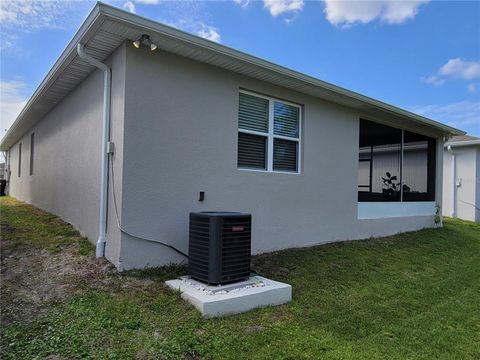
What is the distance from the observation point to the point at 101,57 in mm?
5145

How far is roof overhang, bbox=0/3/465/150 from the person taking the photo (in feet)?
13.8

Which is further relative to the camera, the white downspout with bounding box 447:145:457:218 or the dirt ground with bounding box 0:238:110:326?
the white downspout with bounding box 447:145:457:218

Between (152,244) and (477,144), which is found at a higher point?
(477,144)

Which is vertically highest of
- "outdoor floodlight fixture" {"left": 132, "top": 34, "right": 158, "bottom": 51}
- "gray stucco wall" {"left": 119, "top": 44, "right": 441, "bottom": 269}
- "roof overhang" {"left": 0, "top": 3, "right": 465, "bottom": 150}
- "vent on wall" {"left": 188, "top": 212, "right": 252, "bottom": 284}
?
"roof overhang" {"left": 0, "top": 3, "right": 465, "bottom": 150}

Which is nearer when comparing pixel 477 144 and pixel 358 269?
pixel 358 269

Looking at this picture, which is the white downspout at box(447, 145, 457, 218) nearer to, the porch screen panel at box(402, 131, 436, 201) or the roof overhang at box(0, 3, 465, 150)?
the porch screen panel at box(402, 131, 436, 201)

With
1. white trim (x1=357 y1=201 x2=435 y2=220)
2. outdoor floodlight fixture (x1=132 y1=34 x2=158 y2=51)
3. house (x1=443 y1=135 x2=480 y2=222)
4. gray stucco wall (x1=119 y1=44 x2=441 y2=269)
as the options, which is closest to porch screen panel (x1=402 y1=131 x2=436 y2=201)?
white trim (x1=357 y1=201 x2=435 y2=220)

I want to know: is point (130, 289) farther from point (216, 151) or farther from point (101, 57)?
point (101, 57)

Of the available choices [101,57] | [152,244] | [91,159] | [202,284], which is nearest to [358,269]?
[202,284]

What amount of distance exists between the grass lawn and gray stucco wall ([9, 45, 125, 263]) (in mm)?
493

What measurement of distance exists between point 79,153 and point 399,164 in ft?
28.3

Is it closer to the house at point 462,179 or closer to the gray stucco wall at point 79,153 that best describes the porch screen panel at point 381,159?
the house at point 462,179

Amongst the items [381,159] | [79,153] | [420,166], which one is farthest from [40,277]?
[420,166]

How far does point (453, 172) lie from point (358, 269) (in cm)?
1120
